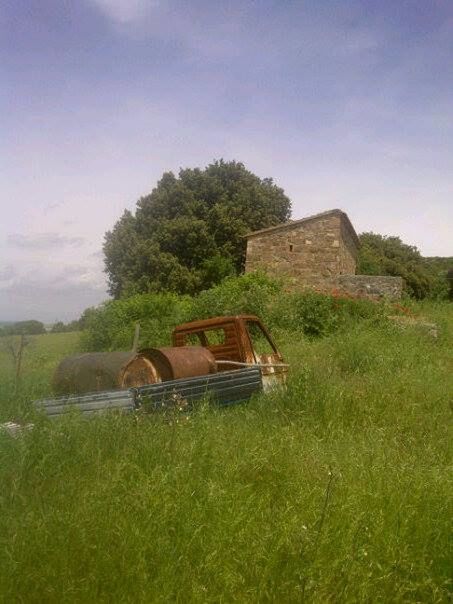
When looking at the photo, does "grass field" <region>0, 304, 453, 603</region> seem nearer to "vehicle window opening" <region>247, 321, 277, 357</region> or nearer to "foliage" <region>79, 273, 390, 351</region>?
"vehicle window opening" <region>247, 321, 277, 357</region>

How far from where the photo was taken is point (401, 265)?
2775cm

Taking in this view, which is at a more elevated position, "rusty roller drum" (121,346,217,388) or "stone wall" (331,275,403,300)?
"stone wall" (331,275,403,300)

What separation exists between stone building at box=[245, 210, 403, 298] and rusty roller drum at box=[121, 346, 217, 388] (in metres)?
13.9

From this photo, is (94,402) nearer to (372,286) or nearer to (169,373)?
(169,373)

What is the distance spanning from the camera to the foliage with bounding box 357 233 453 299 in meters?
26.0

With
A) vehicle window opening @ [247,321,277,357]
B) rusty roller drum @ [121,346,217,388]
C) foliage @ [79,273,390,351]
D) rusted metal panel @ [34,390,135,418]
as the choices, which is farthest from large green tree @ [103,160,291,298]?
rusted metal panel @ [34,390,135,418]

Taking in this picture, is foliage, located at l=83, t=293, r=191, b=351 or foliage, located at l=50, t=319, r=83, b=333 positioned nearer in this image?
foliage, located at l=83, t=293, r=191, b=351

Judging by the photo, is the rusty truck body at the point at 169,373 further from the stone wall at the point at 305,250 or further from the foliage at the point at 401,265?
the foliage at the point at 401,265

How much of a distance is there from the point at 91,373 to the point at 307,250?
51.0 ft

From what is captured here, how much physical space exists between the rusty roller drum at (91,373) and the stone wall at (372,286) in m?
12.8

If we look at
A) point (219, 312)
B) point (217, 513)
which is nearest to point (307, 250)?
point (219, 312)

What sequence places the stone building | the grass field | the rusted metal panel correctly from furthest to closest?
1. the stone building
2. the rusted metal panel
3. the grass field

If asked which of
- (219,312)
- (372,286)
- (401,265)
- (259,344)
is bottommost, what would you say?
(259,344)

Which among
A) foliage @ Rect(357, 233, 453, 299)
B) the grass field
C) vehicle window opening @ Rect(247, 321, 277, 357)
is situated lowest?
the grass field
